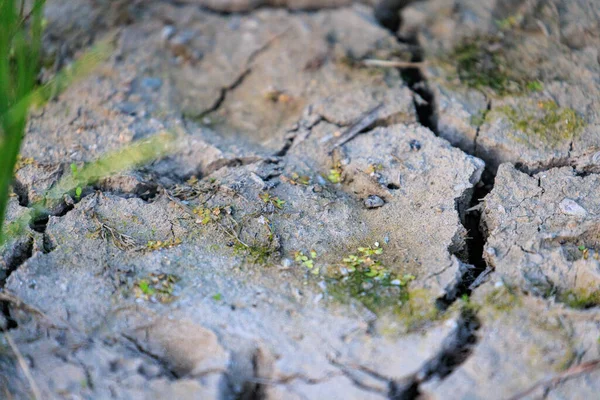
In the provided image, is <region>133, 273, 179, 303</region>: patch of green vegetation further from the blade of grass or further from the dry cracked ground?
the blade of grass

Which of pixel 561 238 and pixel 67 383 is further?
pixel 561 238

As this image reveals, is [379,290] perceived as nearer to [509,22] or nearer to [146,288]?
[146,288]

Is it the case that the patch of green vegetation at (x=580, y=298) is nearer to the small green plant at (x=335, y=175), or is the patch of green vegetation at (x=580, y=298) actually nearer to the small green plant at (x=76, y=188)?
the small green plant at (x=335, y=175)

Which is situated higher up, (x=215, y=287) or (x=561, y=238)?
(x=215, y=287)

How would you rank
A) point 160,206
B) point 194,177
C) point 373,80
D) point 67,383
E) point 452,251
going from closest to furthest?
point 67,383
point 452,251
point 160,206
point 194,177
point 373,80

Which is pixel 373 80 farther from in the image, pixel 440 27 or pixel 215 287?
pixel 215 287

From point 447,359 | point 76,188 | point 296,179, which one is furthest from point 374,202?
point 76,188

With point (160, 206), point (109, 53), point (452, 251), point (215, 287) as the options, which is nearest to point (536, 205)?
point (452, 251)
